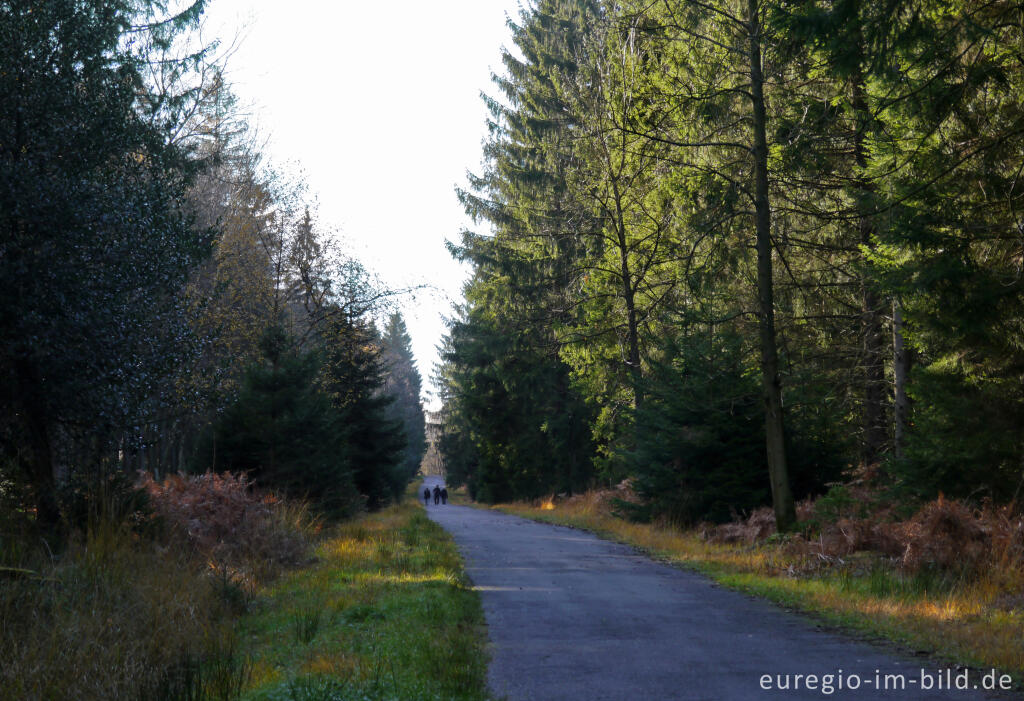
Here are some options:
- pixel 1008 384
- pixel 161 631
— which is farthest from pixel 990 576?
pixel 161 631

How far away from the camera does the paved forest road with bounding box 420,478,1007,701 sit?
22.1ft

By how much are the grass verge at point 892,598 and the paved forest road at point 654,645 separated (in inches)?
17.4

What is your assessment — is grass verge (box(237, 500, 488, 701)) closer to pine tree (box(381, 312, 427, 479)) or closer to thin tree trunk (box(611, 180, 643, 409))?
thin tree trunk (box(611, 180, 643, 409))

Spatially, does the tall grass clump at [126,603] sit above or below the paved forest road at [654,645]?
above

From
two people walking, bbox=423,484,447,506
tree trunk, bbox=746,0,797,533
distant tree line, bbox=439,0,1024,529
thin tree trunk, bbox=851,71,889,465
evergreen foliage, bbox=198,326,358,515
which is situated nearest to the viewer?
distant tree line, bbox=439,0,1024,529

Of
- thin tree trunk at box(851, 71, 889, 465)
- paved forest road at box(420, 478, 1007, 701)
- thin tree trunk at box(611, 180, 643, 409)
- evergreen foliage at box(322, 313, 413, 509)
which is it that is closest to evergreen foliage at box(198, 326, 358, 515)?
evergreen foliage at box(322, 313, 413, 509)

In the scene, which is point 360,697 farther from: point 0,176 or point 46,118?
point 46,118

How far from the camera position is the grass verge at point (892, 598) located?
26.1ft

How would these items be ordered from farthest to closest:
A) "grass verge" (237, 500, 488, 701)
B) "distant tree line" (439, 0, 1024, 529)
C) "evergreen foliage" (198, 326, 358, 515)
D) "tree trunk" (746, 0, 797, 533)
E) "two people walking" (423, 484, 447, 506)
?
"two people walking" (423, 484, 447, 506) → "evergreen foliage" (198, 326, 358, 515) → "tree trunk" (746, 0, 797, 533) → "distant tree line" (439, 0, 1024, 529) → "grass verge" (237, 500, 488, 701)

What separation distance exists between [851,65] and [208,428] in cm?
2154

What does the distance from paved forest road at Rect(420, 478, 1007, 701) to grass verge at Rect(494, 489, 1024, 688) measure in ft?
1.45

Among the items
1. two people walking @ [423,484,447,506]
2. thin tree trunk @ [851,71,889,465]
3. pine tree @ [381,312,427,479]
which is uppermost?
pine tree @ [381,312,427,479]

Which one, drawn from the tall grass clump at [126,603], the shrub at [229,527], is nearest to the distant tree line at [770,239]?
the shrub at [229,527]

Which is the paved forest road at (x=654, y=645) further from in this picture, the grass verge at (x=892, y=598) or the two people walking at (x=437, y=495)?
the two people walking at (x=437, y=495)
